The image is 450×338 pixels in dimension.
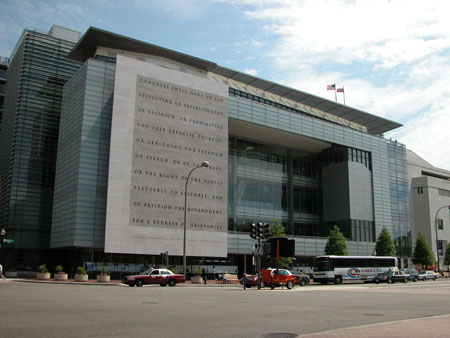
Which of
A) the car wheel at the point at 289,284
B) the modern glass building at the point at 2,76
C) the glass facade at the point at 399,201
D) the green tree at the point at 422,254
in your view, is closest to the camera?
the car wheel at the point at 289,284

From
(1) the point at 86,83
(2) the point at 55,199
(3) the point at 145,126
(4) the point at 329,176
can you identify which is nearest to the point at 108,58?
(1) the point at 86,83

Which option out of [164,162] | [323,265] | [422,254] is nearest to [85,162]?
[164,162]

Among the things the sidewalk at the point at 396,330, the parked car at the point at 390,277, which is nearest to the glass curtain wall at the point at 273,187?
the parked car at the point at 390,277

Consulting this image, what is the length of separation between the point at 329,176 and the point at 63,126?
1689 inches

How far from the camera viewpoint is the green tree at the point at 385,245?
71750 millimetres

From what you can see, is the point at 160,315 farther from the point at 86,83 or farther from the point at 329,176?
the point at 329,176

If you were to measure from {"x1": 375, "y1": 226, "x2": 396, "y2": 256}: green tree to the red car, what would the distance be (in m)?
43.0

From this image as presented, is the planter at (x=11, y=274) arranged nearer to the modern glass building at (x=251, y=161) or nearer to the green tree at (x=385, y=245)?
the modern glass building at (x=251, y=161)

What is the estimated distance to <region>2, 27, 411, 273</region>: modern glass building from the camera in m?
52.3

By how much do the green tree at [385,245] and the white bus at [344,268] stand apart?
18292mm

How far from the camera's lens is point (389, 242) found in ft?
237

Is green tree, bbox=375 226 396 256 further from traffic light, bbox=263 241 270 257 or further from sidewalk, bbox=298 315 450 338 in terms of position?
sidewalk, bbox=298 315 450 338

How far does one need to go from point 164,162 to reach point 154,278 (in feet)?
66.6

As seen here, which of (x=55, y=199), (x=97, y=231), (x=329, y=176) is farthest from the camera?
(x=329, y=176)
